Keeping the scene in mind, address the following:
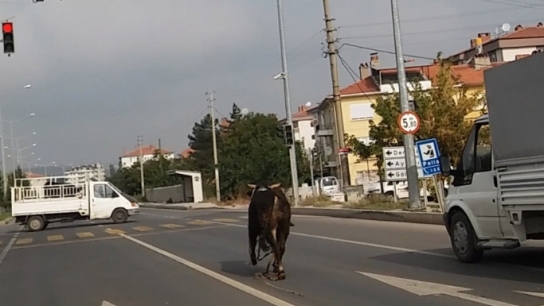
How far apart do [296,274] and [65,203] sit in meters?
25.1

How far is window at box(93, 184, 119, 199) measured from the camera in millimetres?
36562

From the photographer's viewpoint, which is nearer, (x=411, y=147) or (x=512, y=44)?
(x=411, y=147)

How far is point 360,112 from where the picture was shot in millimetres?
73125

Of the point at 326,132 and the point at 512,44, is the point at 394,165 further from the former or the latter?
the point at 512,44

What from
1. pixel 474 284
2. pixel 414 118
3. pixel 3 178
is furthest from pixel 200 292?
pixel 3 178

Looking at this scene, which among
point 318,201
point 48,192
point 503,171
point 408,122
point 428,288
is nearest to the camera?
point 428,288

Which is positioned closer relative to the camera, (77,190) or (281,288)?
(281,288)

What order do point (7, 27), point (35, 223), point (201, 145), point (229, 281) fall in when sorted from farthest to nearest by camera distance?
1. point (201, 145)
2. point (35, 223)
3. point (7, 27)
4. point (229, 281)

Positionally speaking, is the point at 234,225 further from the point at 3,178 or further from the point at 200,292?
the point at 3,178

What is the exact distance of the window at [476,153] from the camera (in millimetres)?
12242

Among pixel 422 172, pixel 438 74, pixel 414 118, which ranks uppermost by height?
pixel 438 74

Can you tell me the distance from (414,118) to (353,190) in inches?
571

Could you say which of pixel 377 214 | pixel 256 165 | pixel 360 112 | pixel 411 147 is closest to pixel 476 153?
pixel 411 147

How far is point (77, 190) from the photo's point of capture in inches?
1438
